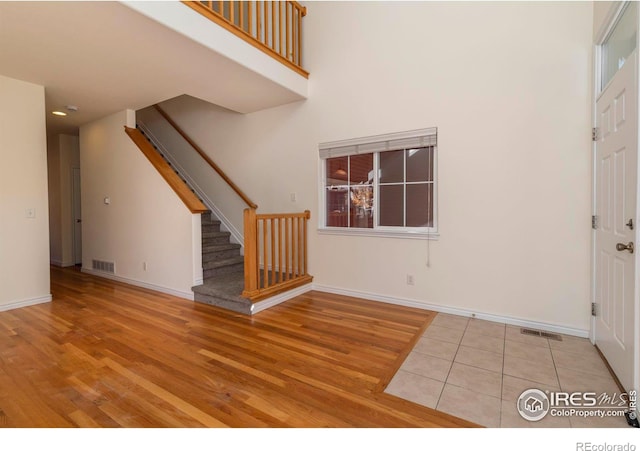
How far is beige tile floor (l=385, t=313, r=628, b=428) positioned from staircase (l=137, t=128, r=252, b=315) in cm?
186

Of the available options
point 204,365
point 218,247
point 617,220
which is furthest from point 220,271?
point 617,220

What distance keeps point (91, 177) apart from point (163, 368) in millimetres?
4338

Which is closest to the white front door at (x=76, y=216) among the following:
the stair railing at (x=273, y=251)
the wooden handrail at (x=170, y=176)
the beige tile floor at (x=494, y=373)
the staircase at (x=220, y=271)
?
the wooden handrail at (x=170, y=176)

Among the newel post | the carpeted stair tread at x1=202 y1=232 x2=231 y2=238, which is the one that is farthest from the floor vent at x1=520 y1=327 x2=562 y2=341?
the carpeted stair tread at x1=202 y1=232 x2=231 y2=238

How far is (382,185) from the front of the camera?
3.66m

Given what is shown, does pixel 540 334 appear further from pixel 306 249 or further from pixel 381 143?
pixel 306 249

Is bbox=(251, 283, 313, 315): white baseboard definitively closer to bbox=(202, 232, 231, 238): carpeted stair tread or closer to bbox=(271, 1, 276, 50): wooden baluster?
bbox=(202, 232, 231, 238): carpeted stair tread

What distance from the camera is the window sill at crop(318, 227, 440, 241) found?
330 cm

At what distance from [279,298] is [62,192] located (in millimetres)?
5116

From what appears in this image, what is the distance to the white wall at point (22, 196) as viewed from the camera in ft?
11.0

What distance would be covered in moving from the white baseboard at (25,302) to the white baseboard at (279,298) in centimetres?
260

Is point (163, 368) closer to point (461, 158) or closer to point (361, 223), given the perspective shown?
point (361, 223)

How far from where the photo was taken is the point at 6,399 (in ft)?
5.75

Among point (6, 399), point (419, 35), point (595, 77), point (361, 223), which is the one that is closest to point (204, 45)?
point (419, 35)
